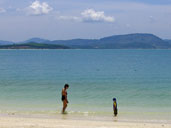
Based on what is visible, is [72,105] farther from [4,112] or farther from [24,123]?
[24,123]

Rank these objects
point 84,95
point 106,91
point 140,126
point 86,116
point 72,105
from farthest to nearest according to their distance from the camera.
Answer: point 106,91
point 84,95
point 72,105
point 86,116
point 140,126

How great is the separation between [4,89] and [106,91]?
1026cm

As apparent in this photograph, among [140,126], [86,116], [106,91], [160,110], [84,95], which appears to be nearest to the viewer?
[140,126]

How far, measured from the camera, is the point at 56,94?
95.6 ft

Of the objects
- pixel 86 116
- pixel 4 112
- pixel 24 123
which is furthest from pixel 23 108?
pixel 24 123

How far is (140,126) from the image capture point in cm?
1488

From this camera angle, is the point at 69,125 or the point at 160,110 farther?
the point at 160,110

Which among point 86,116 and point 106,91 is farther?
point 106,91

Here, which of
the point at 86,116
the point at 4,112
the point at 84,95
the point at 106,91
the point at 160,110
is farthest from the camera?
the point at 106,91

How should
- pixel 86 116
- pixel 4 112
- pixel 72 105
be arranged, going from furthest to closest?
pixel 72 105, pixel 4 112, pixel 86 116

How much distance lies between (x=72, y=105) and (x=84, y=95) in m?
4.70

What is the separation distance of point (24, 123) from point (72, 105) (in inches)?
338

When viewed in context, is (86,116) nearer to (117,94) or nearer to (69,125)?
(69,125)

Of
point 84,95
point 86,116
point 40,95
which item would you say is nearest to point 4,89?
point 40,95
